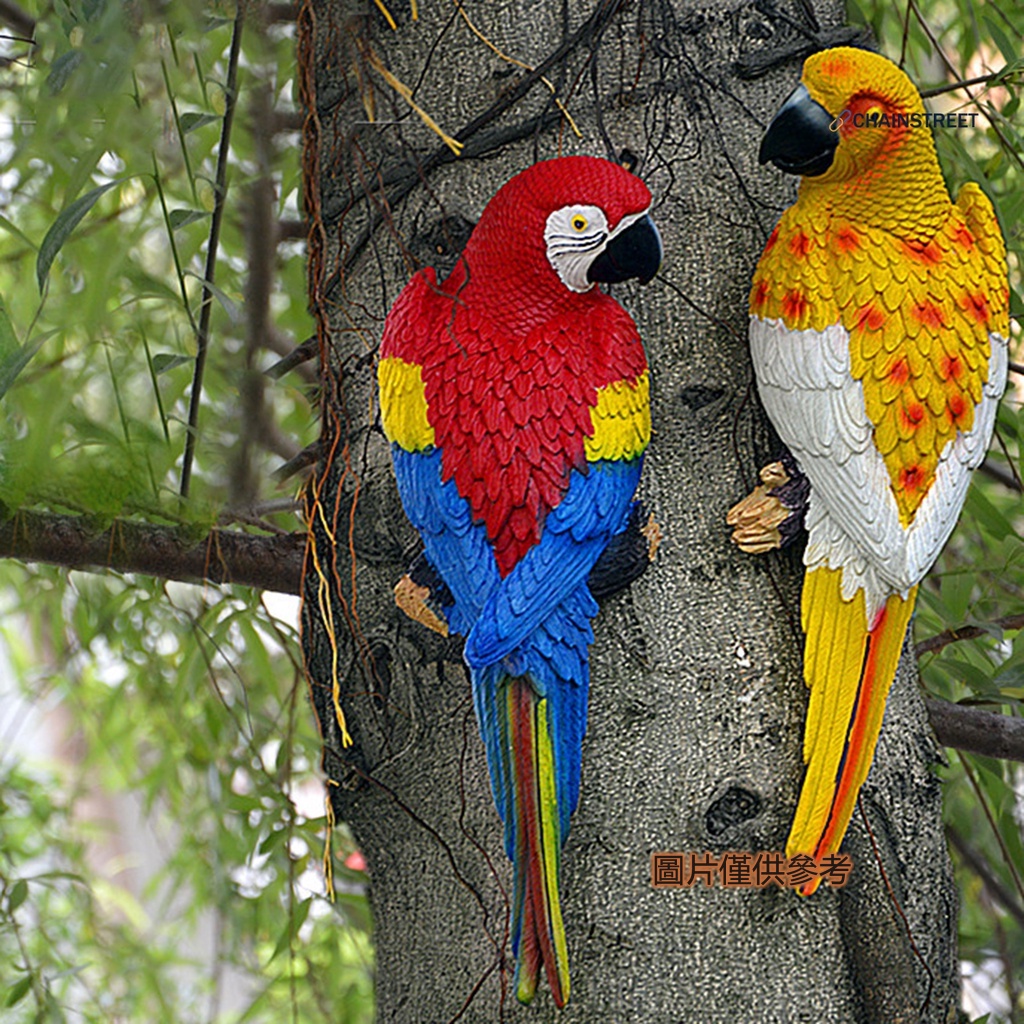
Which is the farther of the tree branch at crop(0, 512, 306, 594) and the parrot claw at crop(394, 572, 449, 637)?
the tree branch at crop(0, 512, 306, 594)

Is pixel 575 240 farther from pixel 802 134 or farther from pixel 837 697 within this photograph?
pixel 837 697

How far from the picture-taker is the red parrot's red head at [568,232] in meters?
0.73

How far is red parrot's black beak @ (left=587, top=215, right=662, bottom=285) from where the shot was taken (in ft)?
2.39

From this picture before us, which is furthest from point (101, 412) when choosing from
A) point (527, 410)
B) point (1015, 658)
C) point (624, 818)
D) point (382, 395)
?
point (1015, 658)

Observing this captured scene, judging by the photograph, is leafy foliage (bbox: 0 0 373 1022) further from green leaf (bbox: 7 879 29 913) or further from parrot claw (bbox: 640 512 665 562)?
parrot claw (bbox: 640 512 665 562)

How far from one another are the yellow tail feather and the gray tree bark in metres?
0.02

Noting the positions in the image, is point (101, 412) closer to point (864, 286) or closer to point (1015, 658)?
point (864, 286)

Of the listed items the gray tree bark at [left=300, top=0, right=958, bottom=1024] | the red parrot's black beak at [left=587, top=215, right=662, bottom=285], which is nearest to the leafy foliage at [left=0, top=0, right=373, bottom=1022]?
the gray tree bark at [left=300, top=0, right=958, bottom=1024]

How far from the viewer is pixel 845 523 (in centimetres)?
74

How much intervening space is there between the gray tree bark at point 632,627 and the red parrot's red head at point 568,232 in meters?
0.07

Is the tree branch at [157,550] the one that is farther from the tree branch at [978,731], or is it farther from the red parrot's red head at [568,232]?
the tree branch at [978,731]

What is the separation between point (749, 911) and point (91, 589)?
891 mm

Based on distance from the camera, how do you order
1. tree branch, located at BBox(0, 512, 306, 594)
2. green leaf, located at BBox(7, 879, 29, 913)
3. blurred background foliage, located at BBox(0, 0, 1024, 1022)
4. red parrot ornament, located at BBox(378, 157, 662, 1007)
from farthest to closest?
green leaf, located at BBox(7, 879, 29, 913) → tree branch, located at BBox(0, 512, 306, 594) → blurred background foliage, located at BBox(0, 0, 1024, 1022) → red parrot ornament, located at BBox(378, 157, 662, 1007)

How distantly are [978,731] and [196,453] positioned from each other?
732mm
